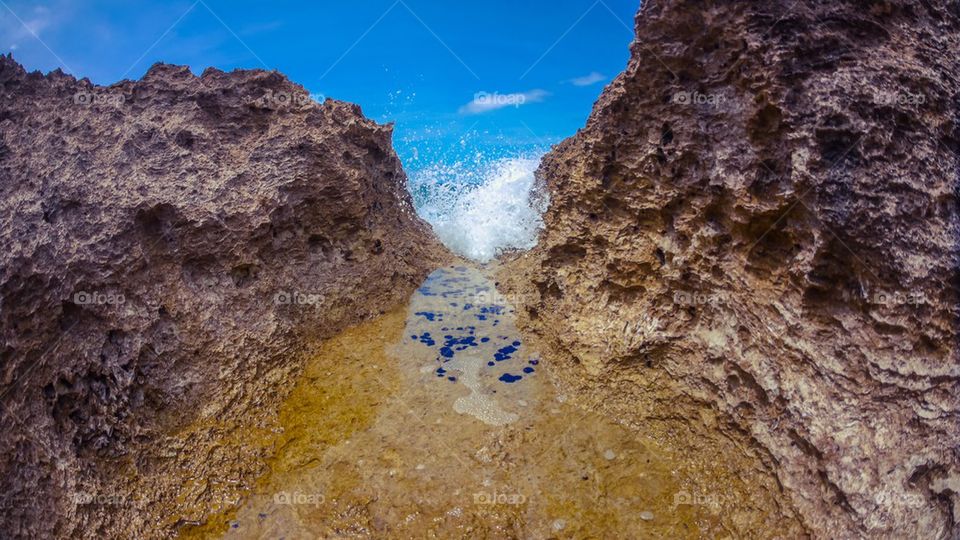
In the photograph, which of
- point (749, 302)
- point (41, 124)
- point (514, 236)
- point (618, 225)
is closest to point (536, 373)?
point (618, 225)

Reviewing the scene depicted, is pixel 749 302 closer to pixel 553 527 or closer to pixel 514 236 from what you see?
pixel 553 527

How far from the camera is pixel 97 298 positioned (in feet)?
14.3

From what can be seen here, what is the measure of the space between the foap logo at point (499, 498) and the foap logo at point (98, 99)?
5.34m

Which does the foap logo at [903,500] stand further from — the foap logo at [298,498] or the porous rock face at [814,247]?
the foap logo at [298,498]

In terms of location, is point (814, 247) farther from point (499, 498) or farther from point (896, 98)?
point (499, 498)

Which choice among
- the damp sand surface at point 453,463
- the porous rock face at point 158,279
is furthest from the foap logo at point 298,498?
the porous rock face at point 158,279

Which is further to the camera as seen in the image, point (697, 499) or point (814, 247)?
point (697, 499)

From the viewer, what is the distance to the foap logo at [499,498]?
3922 mm

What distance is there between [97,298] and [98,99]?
2439 mm

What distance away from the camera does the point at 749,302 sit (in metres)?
4.08

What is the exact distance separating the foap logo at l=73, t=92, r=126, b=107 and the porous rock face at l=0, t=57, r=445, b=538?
18mm

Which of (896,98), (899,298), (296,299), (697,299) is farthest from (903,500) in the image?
(296,299)

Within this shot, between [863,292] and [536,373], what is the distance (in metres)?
3.04

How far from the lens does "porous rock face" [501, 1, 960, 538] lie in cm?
320
